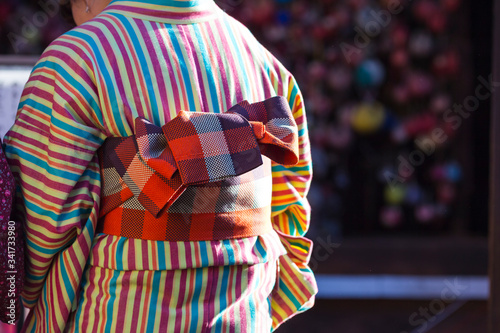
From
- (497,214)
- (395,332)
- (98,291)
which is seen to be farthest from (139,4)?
(395,332)

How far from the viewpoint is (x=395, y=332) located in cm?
392

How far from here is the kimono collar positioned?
1.40m

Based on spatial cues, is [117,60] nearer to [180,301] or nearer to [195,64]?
[195,64]

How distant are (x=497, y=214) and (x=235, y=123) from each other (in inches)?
64.7

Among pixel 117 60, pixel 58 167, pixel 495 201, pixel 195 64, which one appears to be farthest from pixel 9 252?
pixel 495 201

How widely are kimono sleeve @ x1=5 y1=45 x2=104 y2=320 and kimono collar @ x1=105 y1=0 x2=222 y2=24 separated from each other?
0.53 feet

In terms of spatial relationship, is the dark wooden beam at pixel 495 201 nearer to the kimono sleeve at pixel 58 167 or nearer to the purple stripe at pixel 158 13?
the purple stripe at pixel 158 13

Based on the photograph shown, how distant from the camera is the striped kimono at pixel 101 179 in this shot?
4.37 feet

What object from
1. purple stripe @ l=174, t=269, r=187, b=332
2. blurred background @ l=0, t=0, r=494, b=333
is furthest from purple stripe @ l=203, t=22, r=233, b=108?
blurred background @ l=0, t=0, r=494, b=333

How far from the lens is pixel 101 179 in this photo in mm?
1399

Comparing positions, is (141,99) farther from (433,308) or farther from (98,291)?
(433,308)

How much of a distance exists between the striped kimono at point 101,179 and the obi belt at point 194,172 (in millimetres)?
29

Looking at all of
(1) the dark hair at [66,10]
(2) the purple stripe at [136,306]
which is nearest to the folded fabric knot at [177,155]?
(2) the purple stripe at [136,306]

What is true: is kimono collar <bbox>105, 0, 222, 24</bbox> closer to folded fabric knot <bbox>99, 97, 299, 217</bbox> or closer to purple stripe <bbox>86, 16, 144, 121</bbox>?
purple stripe <bbox>86, 16, 144, 121</bbox>
